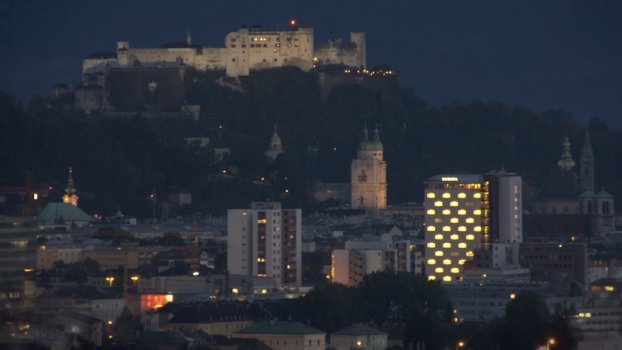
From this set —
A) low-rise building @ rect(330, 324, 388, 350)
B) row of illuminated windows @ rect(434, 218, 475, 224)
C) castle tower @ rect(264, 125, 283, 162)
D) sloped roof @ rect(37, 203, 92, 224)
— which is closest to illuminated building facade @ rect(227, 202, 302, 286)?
row of illuminated windows @ rect(434, 218, 475, 224)

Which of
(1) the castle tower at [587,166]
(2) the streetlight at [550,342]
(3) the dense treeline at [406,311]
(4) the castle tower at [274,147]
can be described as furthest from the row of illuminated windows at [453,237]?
(2) the streetlight at [550,342]

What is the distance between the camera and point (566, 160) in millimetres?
100688

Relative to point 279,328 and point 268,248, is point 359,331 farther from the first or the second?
point 268,248

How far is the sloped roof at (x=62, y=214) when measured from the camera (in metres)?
82.3

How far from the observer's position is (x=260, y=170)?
96.3m

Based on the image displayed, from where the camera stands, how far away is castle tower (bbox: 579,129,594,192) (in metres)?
99.4

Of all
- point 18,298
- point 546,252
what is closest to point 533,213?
point 546,252

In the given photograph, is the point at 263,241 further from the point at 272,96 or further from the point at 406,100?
the point at 406,100

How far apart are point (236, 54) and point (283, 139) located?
21.9ft

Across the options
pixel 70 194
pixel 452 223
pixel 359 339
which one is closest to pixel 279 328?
pixel 359 339

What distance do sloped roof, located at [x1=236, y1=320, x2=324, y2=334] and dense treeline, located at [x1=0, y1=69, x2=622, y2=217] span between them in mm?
39148

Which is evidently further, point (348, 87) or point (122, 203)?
point (348, 87)

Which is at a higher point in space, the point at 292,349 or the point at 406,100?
the point at 406,100

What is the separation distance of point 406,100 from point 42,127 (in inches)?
814
